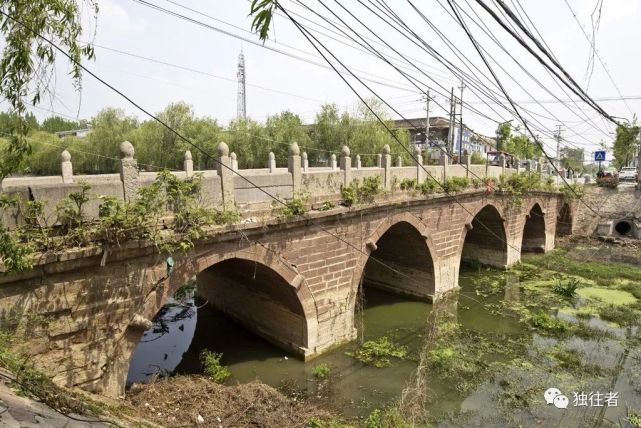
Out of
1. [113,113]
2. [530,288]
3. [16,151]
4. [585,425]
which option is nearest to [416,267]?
[530,288]

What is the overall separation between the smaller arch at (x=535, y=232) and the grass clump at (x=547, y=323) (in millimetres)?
9877

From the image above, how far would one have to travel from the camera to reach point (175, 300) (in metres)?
14.3

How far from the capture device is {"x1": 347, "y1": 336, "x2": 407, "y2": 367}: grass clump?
9773mm

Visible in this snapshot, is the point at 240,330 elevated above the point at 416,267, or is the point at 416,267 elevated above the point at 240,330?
the point at 416,267

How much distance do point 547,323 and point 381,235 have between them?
18.0 feet

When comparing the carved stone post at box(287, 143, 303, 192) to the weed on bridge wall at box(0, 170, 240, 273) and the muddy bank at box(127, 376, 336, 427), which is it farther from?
the muddy bank at box(127, 376, 336, 427)

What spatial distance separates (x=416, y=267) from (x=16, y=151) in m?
12.3

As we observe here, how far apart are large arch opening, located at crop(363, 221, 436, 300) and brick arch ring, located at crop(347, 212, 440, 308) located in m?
0.13

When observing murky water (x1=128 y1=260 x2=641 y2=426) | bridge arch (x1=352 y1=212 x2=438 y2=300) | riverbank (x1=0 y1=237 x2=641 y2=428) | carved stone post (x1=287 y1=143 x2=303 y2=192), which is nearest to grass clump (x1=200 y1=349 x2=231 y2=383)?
riverbank (x1=0 y1=237 x2=641 y2=428)

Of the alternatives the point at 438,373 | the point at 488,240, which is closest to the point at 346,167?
the point at 438,373

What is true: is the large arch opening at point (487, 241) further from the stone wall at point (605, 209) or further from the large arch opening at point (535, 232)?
the stone wall at point (605, 209)

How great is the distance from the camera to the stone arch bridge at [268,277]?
19.0 ft

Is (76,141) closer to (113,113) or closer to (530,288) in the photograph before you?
(113,113)

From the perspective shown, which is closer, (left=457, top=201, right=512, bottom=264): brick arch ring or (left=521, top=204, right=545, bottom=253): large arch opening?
(left=457, top=201, right=512, bottom=264): brick arch ring
